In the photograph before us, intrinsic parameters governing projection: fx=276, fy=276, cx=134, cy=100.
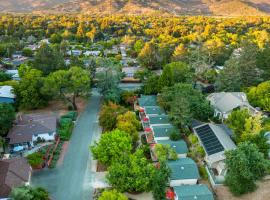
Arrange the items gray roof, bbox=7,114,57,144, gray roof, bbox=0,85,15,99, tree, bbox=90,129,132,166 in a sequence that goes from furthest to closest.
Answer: gray roof, bbox=0,85,15,99
gray roof, bbox=7,114,57,144
tree, bbox=90,129,132,166

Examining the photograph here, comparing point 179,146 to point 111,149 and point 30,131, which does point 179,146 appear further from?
point 30,131

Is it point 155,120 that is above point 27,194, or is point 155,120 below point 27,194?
below

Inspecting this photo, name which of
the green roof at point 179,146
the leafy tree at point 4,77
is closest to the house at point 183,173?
the green roof at point 179,146

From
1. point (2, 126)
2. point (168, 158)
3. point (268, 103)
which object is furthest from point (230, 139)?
point (2, 126)

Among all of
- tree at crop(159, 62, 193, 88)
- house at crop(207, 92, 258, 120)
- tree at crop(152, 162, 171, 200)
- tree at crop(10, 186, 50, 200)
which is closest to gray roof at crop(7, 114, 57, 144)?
tree at crop(10, 186, 50, 200)

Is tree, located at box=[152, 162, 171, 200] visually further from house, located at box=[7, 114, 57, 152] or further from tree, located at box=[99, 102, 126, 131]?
house, located at box=[7, 114, 57, 152]

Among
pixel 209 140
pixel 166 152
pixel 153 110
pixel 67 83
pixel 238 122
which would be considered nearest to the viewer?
pixel 166 152

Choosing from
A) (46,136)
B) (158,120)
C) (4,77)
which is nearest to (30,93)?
(46,136)

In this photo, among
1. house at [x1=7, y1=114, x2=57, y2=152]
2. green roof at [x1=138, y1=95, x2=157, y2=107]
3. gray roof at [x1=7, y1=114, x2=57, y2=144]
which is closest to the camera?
house at [x1=7, y1=114, x2=57, y2=152]
